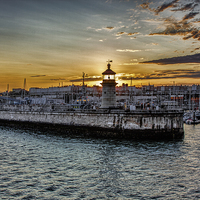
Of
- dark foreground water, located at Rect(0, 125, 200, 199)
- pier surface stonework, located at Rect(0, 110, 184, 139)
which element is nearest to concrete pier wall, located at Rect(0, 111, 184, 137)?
pier surface stonework, located at Rect(0, 110, 184, 139)

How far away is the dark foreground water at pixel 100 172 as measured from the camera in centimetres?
1334

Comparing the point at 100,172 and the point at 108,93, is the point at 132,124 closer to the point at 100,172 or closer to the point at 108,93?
the point at 108,93

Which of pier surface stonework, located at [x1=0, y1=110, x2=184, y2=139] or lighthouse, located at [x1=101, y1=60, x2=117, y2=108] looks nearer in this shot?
pier surface stonework, located at [x1=0, y1=110, x2=184, y2=139]

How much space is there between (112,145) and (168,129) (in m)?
9.14

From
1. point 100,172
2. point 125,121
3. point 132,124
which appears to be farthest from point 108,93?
point 100,172

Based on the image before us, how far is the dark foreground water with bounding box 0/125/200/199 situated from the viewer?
13336mm

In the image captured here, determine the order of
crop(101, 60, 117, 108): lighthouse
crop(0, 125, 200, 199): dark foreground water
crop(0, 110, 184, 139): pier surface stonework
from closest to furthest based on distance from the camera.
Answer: crop(0, 125, 200, 199): dark foreground water → crop(0, 110, 184, 139): pier surface stonework → crop(101, 60, 117, 108): lighthouse

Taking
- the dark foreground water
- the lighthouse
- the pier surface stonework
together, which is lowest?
the dark foreground water

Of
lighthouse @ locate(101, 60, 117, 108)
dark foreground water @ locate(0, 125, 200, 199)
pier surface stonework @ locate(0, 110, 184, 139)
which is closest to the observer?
dark foreground water @ locate(0, 125, 200, 199)

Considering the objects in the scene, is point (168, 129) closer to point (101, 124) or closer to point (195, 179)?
point (101, 124)

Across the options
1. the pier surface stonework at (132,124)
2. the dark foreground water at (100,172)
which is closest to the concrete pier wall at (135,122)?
the pier surface stonework at (132,124)

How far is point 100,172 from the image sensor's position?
1672 cm

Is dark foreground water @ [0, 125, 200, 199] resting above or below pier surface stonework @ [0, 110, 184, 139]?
below

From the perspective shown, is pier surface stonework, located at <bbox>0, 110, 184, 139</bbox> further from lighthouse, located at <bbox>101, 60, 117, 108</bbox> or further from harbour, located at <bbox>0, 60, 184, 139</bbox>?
lighthouse, located at <bbox>101, 60, 117, 108</bbox>
